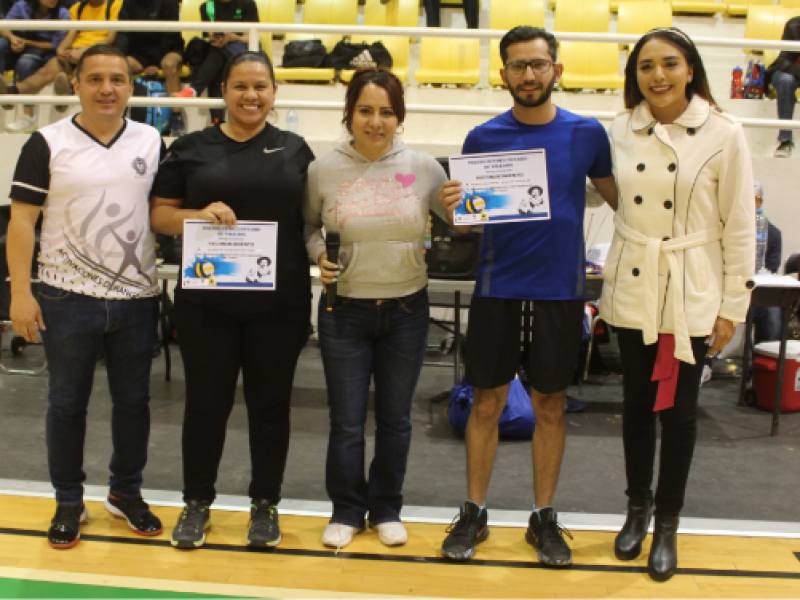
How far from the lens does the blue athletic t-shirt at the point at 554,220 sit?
2.25 meters

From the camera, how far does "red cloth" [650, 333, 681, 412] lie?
2.23 meters

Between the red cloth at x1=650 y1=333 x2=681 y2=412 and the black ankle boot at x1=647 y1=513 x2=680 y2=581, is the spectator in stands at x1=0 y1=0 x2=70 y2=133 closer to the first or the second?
the red cloth at x1=650 y1=333 x2=681 y2=412

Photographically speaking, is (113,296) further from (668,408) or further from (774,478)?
(774,478)

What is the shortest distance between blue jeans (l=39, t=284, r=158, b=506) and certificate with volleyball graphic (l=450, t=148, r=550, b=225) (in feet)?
3.74

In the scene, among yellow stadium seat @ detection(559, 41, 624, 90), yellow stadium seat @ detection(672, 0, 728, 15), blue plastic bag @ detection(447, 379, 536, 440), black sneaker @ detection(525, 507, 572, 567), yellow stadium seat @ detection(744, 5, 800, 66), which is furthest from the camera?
yellow stadium seat @ detection(672, 0, 728, 15)

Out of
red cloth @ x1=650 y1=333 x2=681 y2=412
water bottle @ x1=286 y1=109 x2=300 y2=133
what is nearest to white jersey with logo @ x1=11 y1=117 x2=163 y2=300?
red cloth @ x1=650 y1=333 x2=681 y2=412

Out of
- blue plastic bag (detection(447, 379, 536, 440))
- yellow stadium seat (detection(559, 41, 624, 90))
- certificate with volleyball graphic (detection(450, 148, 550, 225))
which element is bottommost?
blue plastic bag (detection(447, 379, 536, 440))

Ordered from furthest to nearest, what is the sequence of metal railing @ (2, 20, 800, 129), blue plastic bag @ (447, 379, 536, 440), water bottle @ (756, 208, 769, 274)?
metal railing @ (2, 20, 800, 129), water bottle @ (756, 208, 769, 274), blue plastic bag @ (447, 379, 536, 440)

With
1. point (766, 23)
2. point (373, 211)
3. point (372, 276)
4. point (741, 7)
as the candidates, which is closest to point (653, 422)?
point (372, 276)

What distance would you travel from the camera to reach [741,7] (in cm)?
763

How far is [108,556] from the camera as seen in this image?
2.37 metres

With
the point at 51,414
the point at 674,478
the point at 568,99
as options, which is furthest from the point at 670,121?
the point at 568,99

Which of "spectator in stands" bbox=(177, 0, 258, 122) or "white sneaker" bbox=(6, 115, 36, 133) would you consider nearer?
"spectator in stands" bbox=(177, 0, 258, 122)

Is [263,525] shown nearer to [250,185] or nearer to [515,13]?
[250,185]
